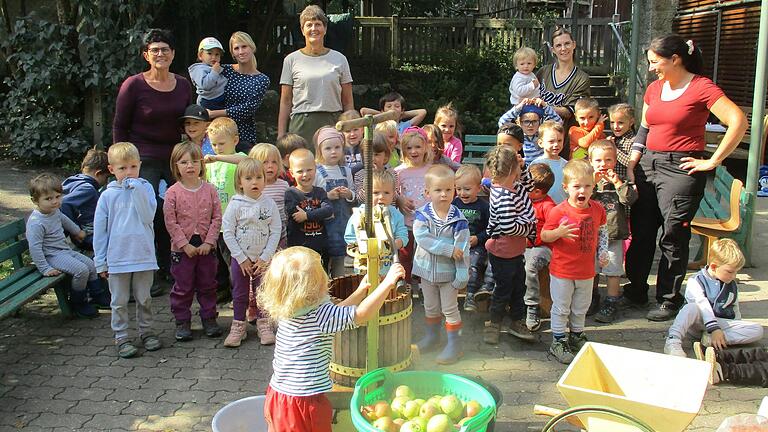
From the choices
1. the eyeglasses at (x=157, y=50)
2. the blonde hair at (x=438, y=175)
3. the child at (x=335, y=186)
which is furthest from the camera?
the eyeglasses at (x=157, y=50)

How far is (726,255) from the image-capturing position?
16.5 ft

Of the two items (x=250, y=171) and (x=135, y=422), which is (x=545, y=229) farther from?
(x=135, y=422)

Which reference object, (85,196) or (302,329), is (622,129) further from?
(85,196)

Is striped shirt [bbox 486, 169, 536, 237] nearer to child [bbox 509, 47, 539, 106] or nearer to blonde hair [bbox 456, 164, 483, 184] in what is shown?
blonde hair [bbox 456, 164, 483, 184]

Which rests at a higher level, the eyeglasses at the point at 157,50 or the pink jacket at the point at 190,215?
the eyeglasses at the point at 157,50

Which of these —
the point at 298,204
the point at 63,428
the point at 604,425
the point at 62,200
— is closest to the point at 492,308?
the point at 298,204

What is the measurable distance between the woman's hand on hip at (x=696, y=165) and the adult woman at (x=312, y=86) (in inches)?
116

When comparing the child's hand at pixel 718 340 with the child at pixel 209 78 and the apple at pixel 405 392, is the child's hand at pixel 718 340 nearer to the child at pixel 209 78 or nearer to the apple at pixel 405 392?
the apple at pixel 405 392

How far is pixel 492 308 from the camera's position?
18.2ft

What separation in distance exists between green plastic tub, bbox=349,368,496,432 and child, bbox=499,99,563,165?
3.13m

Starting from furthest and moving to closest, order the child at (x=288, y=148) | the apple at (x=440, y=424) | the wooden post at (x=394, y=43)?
the wooden post at (x=394, y=43), the child at (x=288, y=148), the apple at (x=440, y=424)

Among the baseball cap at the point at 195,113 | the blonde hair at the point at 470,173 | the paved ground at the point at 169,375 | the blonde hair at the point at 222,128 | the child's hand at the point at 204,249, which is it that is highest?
the baseball cap at the point at 195,113

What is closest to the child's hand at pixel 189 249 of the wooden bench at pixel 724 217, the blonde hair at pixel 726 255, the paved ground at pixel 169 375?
the paved ground at pixel 169 375

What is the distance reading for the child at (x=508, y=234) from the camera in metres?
5.17
